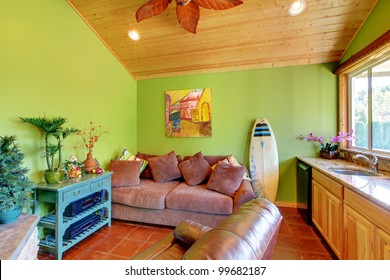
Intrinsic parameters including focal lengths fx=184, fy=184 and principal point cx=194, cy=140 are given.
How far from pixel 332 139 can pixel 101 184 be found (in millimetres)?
3467

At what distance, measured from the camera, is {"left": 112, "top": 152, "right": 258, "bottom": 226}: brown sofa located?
2371 millimetres

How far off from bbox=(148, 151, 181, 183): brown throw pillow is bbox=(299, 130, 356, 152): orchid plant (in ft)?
7.23

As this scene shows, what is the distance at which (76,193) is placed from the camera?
2.08 metres

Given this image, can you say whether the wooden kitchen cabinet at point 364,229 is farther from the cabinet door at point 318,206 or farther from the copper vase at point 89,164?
the copper vase at point 89,164

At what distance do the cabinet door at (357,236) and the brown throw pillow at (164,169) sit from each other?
2.19 metres

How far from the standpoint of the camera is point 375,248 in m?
1.28

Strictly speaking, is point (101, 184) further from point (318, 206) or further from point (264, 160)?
point (318, 206)

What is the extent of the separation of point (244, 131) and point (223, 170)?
104 cm

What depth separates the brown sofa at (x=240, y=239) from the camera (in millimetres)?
672

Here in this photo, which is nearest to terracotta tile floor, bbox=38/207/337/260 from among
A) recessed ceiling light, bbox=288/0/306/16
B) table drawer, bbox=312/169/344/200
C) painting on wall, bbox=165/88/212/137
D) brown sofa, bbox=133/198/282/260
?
table drawer, bbox=312/169/344/200

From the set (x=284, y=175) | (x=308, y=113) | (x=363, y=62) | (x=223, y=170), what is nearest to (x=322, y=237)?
(x=284, y=175)

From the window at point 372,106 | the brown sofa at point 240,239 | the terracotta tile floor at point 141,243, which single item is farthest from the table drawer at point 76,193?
the window at point 372,106

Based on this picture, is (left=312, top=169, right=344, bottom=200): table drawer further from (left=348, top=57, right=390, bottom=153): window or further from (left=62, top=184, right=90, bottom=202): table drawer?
(left=62, top=184, right=90, bottom=202): table drawer
